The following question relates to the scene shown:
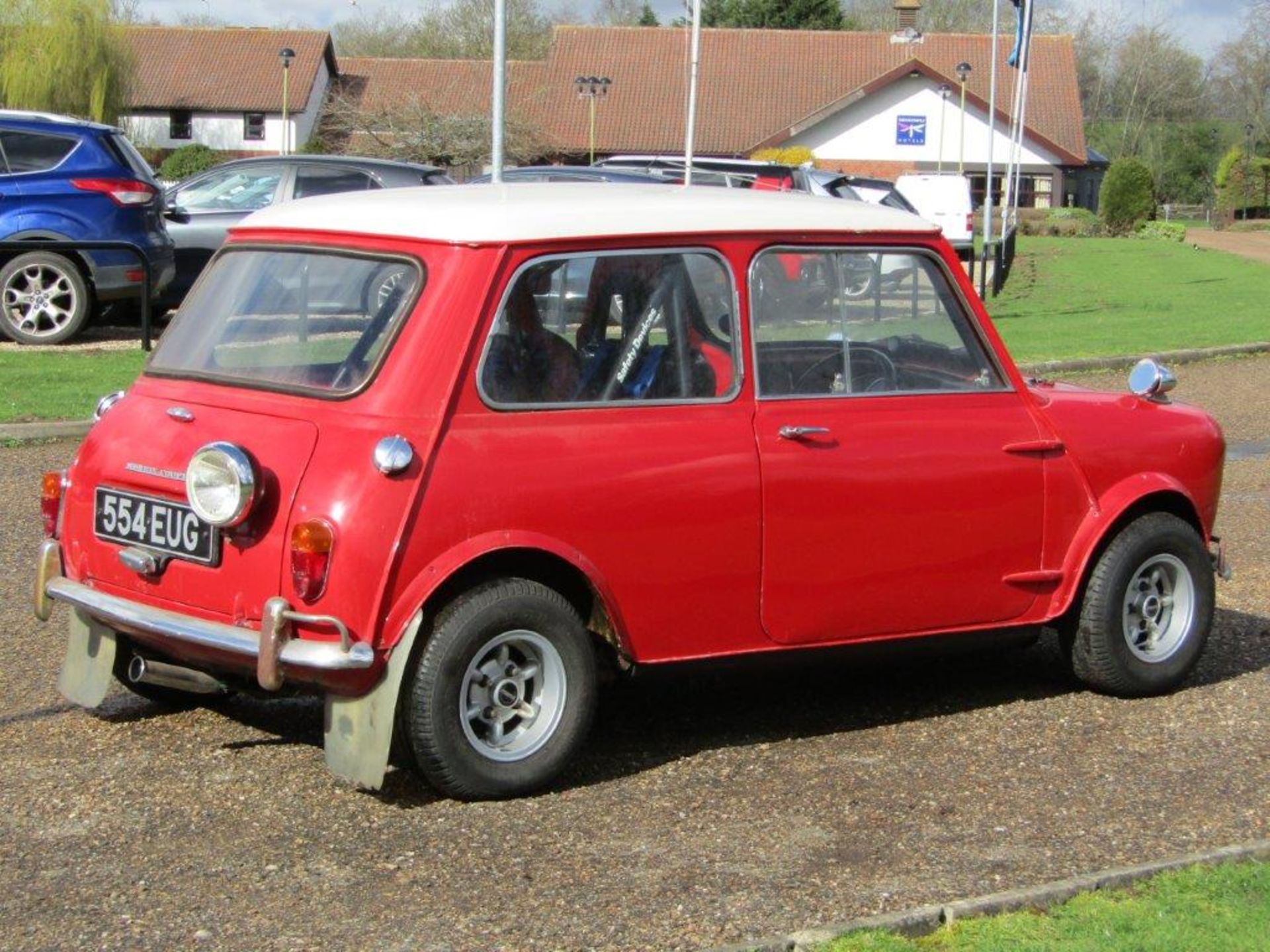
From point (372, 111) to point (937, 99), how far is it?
22375 mm

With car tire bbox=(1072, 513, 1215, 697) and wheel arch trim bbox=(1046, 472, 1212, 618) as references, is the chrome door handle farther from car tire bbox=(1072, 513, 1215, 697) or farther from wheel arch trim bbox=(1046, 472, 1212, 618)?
car tire bbox=(1072, 513, 1215, 697)

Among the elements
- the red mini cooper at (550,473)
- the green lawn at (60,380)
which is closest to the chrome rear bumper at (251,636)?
the red mini cooper at (550,473)

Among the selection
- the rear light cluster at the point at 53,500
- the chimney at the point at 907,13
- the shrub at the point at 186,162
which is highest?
the chimney at the point at 907,13

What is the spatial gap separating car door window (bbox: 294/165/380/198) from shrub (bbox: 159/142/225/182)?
147 feet

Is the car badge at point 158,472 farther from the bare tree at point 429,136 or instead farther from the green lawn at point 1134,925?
the bare tree at point 429,136

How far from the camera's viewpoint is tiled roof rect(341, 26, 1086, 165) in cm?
7219

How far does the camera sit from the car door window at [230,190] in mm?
18734

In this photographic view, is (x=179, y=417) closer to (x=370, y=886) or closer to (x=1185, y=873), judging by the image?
(x=370, y=886)

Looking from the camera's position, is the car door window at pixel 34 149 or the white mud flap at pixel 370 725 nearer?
the white mud flap at pixel 370 725

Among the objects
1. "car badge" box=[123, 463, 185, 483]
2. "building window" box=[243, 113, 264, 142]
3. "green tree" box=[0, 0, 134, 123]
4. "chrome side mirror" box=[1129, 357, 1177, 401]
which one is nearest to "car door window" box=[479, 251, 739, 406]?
"car badge" box=[123, 463, 185, 483]

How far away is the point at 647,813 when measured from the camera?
17.6 feet

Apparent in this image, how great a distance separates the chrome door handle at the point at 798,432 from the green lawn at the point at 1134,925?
174 cm

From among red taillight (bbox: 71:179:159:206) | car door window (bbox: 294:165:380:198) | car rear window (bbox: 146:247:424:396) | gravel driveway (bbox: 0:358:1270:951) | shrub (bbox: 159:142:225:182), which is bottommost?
gravel driveway (bbox: 0:358:1270:951)

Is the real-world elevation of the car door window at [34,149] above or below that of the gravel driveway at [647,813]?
above
